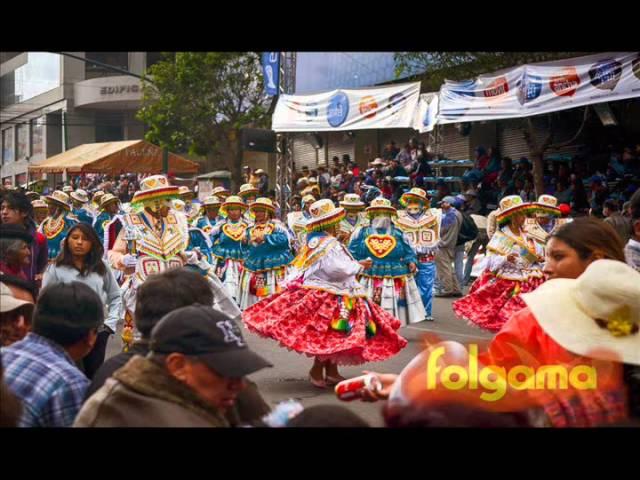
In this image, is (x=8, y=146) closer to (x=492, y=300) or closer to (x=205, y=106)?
(x=205, y=106)

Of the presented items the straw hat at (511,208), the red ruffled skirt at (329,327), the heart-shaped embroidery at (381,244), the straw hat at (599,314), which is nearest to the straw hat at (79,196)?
the heart-shaped embroidery at (381,244)

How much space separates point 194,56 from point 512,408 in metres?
16.0

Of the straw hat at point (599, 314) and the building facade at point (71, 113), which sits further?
the building facade at point (71, 113)

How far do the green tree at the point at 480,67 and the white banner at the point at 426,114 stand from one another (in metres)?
0.55

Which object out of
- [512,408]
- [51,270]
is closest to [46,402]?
[512,408]

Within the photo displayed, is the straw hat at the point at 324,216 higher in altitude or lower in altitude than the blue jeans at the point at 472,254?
higher

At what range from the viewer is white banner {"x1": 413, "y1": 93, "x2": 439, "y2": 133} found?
660 inches

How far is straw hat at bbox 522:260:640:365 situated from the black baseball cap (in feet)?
3.42

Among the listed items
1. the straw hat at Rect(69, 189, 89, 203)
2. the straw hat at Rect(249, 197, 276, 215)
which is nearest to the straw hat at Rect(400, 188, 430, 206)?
the straw hat at Rect(249, 197, 276, 215)

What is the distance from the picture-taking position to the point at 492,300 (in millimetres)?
10266

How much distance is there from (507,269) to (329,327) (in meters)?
2.54

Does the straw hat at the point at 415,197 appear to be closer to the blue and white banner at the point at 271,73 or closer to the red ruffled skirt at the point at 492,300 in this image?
the red ruffled skirt at the point at 492,300

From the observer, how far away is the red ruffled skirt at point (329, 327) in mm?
8445
